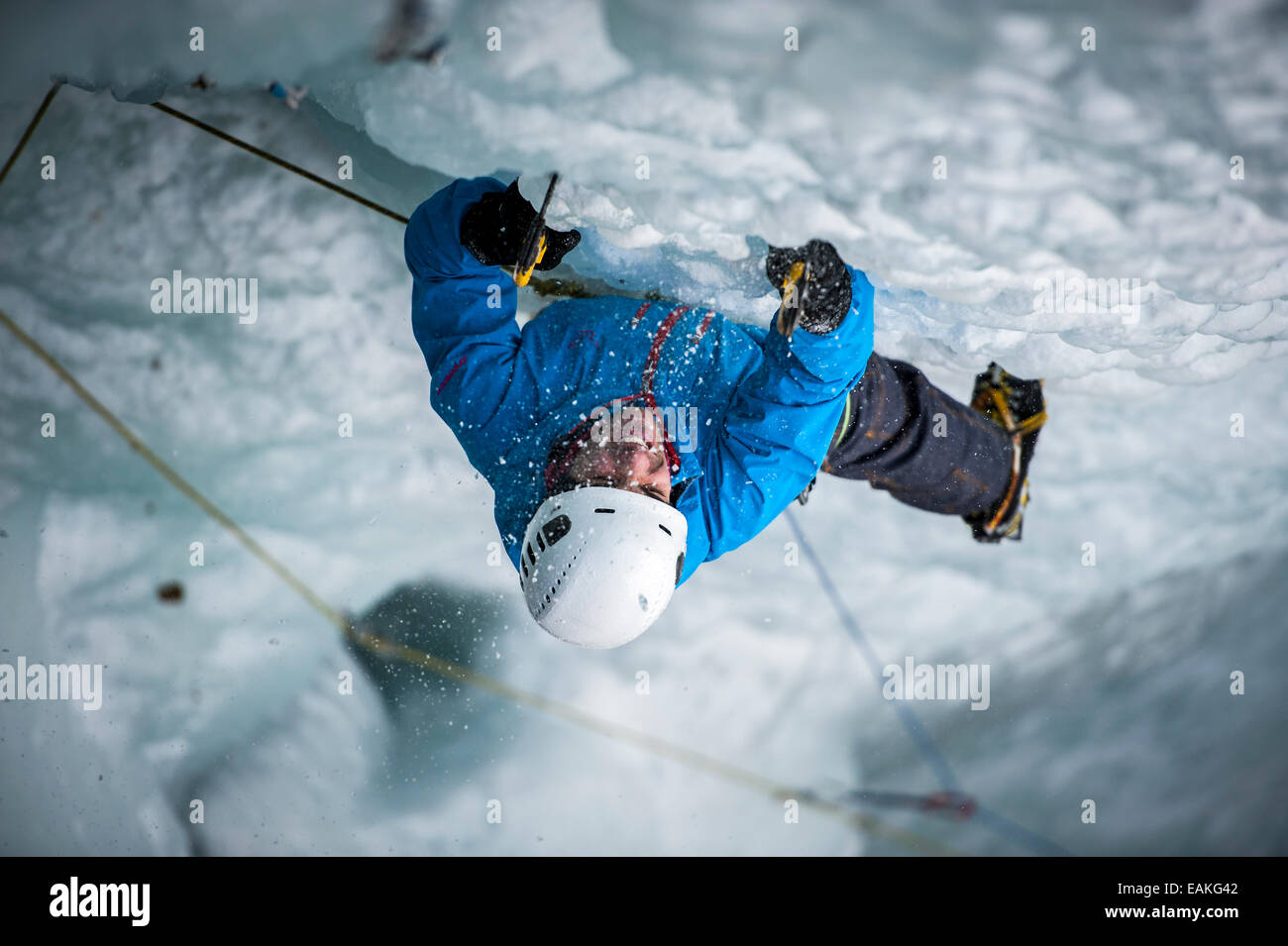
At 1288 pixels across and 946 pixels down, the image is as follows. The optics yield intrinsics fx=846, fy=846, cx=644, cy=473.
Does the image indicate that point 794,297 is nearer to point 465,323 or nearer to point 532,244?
point 532,244

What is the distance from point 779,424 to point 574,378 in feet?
1.46

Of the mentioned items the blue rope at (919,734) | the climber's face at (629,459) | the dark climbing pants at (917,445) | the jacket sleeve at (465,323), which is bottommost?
the blue rope at (919,734)

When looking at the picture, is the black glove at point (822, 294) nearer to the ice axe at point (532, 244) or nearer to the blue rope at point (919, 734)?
the ice axe at point (532, 244)

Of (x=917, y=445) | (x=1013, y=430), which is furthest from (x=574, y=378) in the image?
(x=1013, y=430)

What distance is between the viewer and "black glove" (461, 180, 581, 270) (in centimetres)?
162

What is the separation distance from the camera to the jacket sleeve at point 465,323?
171cm

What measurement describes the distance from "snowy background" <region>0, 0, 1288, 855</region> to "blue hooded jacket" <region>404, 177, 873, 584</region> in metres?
0.22

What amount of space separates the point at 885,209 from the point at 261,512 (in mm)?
2046

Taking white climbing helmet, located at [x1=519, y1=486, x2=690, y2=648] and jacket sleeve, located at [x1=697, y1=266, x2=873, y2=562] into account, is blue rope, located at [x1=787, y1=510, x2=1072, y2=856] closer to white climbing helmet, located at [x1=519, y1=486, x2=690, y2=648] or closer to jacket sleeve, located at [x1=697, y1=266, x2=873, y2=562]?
jacket sleeve, located at [x1=697, y1=266, x2=873, y2=562]

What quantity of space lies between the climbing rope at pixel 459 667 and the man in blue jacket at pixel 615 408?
0.58 m

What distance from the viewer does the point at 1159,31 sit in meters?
1.34

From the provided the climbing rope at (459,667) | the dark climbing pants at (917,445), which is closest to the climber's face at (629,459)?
the dark climbing pants at (917,445)

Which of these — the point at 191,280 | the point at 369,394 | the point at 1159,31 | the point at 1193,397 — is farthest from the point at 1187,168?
the point at 191,280

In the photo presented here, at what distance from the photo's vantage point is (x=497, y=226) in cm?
162
